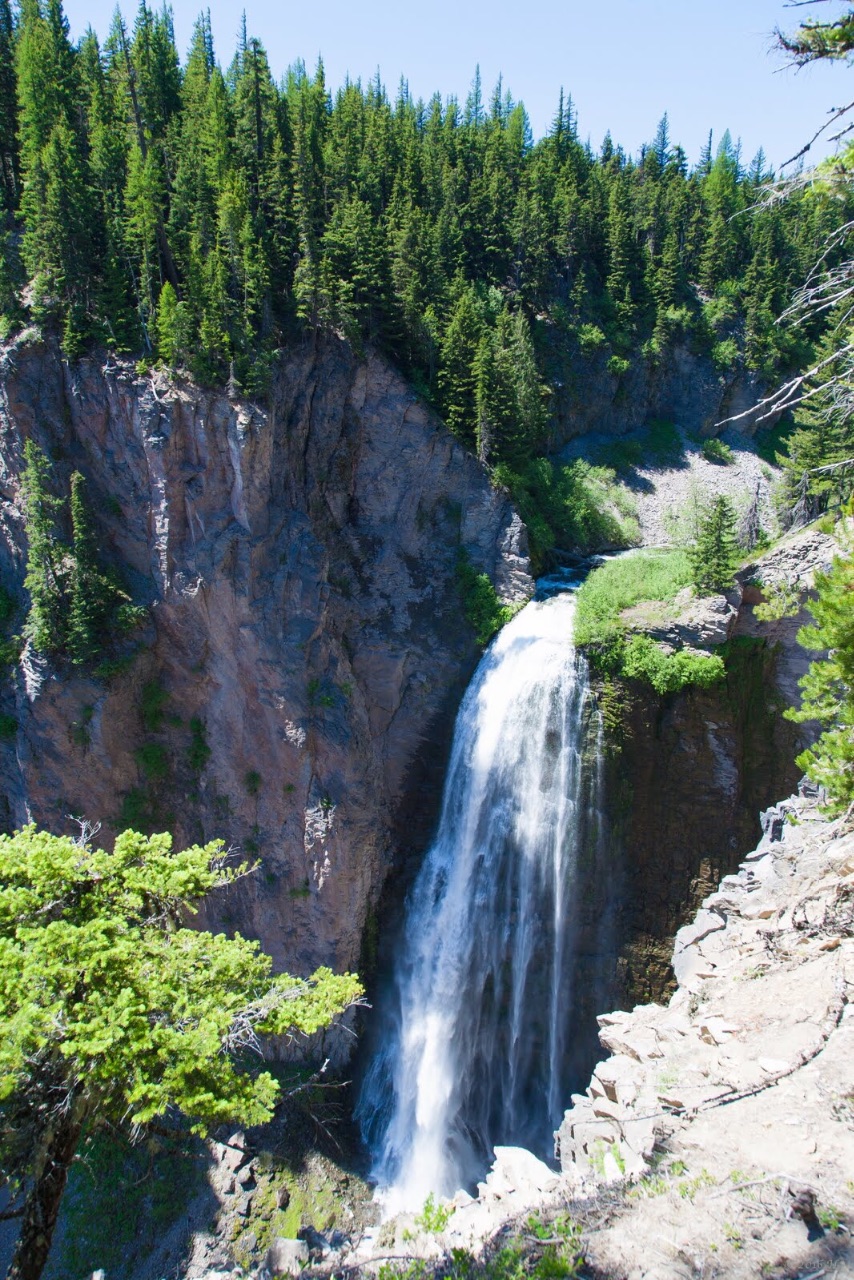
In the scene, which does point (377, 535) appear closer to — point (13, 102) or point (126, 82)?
point (126, 82)

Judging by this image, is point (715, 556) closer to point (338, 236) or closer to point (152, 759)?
point (338, 236)

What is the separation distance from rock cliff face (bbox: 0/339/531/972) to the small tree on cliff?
1608 centimetres

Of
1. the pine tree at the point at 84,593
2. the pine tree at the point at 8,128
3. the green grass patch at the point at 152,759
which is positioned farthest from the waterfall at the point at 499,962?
the pine tree at the point at 8,128

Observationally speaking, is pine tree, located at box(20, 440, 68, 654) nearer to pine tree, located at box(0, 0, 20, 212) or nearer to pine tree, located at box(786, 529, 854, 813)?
pine tree, located at box(0, 0, 20, 212)

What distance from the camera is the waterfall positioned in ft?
76.5

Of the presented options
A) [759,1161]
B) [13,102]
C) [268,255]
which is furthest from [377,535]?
[13,102]

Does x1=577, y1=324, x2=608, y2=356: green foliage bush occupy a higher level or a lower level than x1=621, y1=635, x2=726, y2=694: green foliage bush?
higher

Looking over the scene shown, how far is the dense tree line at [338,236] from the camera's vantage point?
2675cm

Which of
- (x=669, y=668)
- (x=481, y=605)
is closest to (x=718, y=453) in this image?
(x=481, y=605)

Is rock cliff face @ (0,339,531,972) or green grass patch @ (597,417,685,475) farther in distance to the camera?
green grass patch @ (597,417,685,475)

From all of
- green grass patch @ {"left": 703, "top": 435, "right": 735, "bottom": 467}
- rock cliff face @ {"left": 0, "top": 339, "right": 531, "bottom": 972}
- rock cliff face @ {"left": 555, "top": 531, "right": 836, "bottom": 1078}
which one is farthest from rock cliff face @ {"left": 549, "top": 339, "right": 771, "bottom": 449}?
rock cliff face @ {"left": 555, "top": 531, "right": 836, "bottom": 1078}

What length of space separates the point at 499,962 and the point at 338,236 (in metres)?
28.8

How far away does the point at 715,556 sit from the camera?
23.5 meters

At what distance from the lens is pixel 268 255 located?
2823cm
